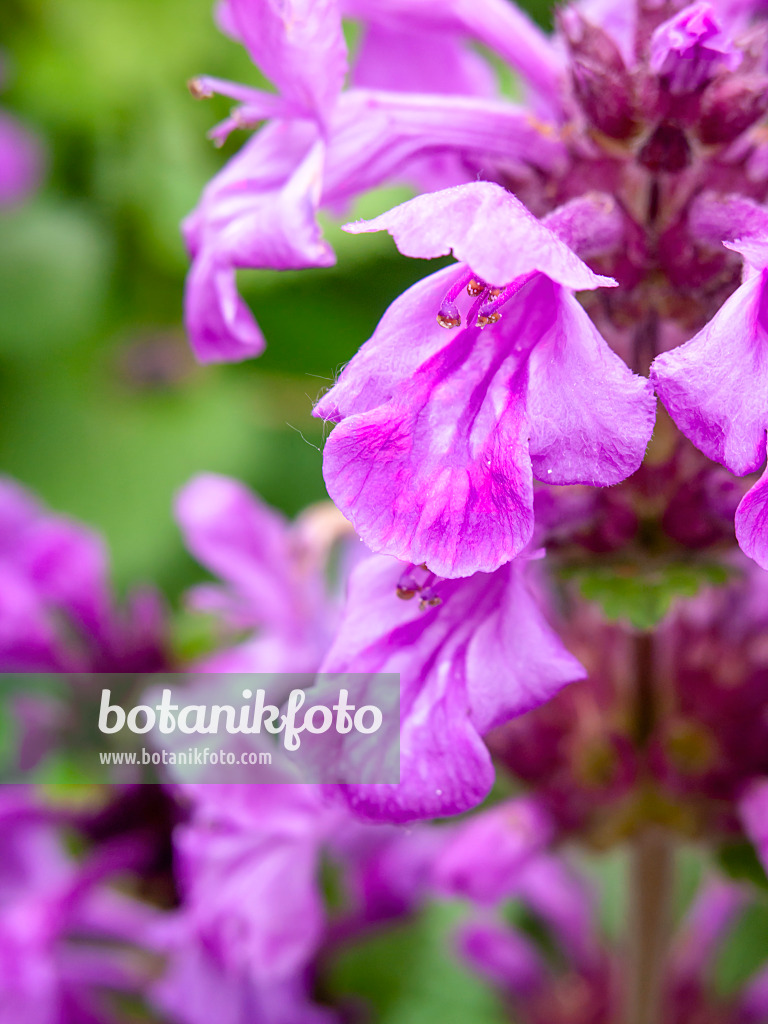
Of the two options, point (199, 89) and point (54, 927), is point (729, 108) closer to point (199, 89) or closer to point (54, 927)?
point (199, 89)

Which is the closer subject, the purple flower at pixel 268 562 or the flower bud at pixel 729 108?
the flower bud at pixel 729 108

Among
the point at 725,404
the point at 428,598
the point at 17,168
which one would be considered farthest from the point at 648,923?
the point at 17,168

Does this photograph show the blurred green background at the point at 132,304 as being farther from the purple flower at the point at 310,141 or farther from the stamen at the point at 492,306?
the stamen at the point at 492,306

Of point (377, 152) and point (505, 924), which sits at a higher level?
point (377, 152)

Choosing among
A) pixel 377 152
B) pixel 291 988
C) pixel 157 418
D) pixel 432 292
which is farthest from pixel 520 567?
pixel 157 418

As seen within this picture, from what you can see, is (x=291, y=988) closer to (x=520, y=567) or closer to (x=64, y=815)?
(x=64, y=815)

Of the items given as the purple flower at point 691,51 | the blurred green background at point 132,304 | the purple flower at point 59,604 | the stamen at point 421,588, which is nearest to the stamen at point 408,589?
the stamen at point 421,588
